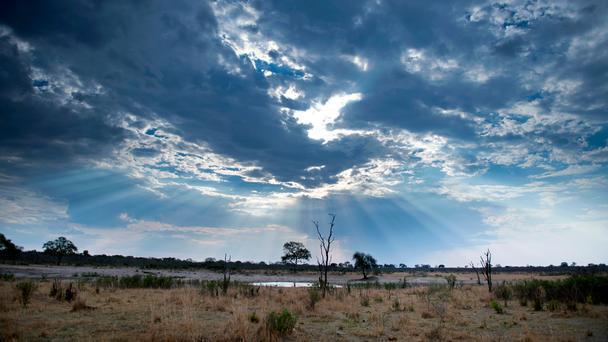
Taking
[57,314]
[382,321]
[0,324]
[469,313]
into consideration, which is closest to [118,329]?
[0,324]

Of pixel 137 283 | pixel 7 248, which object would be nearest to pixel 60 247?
pixel 7 248

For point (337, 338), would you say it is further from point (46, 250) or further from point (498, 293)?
point (46, 250)

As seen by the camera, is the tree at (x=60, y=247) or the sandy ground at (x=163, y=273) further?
the tree at (x=60, y=247)

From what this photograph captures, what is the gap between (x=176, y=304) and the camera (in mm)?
19391

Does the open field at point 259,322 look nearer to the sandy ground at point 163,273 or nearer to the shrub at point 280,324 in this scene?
the shrub at point 280,324

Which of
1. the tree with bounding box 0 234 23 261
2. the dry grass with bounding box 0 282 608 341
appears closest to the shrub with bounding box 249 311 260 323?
the dry grass with bounding box 0 282 608 341

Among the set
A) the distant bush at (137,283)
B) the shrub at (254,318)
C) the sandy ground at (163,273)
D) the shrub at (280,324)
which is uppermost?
the shrub at (280,324)

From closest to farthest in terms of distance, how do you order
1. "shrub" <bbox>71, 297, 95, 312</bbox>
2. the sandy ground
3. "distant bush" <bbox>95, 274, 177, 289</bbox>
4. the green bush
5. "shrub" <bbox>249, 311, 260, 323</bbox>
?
"shrub" <bbox>249, 311, 260, 323</bbox> < "shrub" <bbox>71, 297, 95, 312</bbox> < the green bush < "distant bush" <bbox>95, 274, 177, 289</bbox> < the sandy ground

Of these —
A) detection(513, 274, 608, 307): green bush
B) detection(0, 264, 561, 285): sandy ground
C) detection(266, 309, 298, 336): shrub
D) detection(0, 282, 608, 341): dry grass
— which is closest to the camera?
detection(0, 282, 608, 341): dry grass

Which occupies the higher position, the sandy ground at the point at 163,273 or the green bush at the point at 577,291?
the green bush at the point at 577,291

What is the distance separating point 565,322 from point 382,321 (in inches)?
311

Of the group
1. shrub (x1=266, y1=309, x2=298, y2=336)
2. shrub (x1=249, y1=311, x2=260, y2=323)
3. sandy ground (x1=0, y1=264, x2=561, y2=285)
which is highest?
shrub (x1=266, y1=309, x2=298, y2=336)

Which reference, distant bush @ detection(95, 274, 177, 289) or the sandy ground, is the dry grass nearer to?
distant bush @ detection(95, 274, 177, 289)

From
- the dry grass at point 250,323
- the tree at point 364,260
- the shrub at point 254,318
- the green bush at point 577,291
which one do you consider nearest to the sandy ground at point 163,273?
the tree at point 364,260
